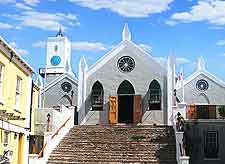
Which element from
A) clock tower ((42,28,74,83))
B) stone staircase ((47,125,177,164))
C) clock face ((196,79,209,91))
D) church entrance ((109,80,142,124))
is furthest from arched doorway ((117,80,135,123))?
clock tower ((42,28,74,83))

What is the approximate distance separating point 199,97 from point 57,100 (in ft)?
39.7

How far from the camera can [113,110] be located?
2938 centimetres

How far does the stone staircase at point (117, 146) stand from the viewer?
20.6 m

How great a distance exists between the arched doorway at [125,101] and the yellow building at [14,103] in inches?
346

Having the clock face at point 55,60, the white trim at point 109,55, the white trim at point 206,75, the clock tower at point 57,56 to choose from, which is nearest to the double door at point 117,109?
the white trim at point 109,55

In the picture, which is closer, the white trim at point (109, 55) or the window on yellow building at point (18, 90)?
the window on yellow building at point (18, 90)

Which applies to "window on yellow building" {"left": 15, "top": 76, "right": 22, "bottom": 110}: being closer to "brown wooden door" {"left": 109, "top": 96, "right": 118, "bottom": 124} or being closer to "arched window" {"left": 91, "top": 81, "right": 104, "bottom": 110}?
"brown wooden door" {"left": 109, "top": 96, "right": 118, "bottom": 124}

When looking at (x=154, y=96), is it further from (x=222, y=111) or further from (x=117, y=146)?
(x=117, y=146)

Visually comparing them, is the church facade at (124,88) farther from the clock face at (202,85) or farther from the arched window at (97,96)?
the clock face at (202,85)

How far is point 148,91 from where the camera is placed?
2967cm

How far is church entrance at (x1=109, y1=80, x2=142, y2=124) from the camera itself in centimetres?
2917

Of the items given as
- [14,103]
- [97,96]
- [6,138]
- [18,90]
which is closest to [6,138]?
[6,138]

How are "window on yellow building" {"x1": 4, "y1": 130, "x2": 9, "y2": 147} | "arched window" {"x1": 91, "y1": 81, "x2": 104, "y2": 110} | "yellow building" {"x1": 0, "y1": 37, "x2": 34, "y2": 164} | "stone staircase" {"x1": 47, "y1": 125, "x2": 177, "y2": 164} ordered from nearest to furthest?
"yellow building" {"x1": 0, "y1": 37, "x2": 34, "y2": 164} → "window on yellow building" {"x1": 4, "y1": 130, "x2": 9, "y2": 147} → "stone staircase" {"x1": 47, "y1": 125, "x2": 177, "y2": 164} → "arched window" {"x1": 91, "y1": 81, "x2": 104, "y2": 110}

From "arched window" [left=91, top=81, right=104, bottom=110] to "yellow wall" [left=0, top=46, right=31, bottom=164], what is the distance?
8.39 m
